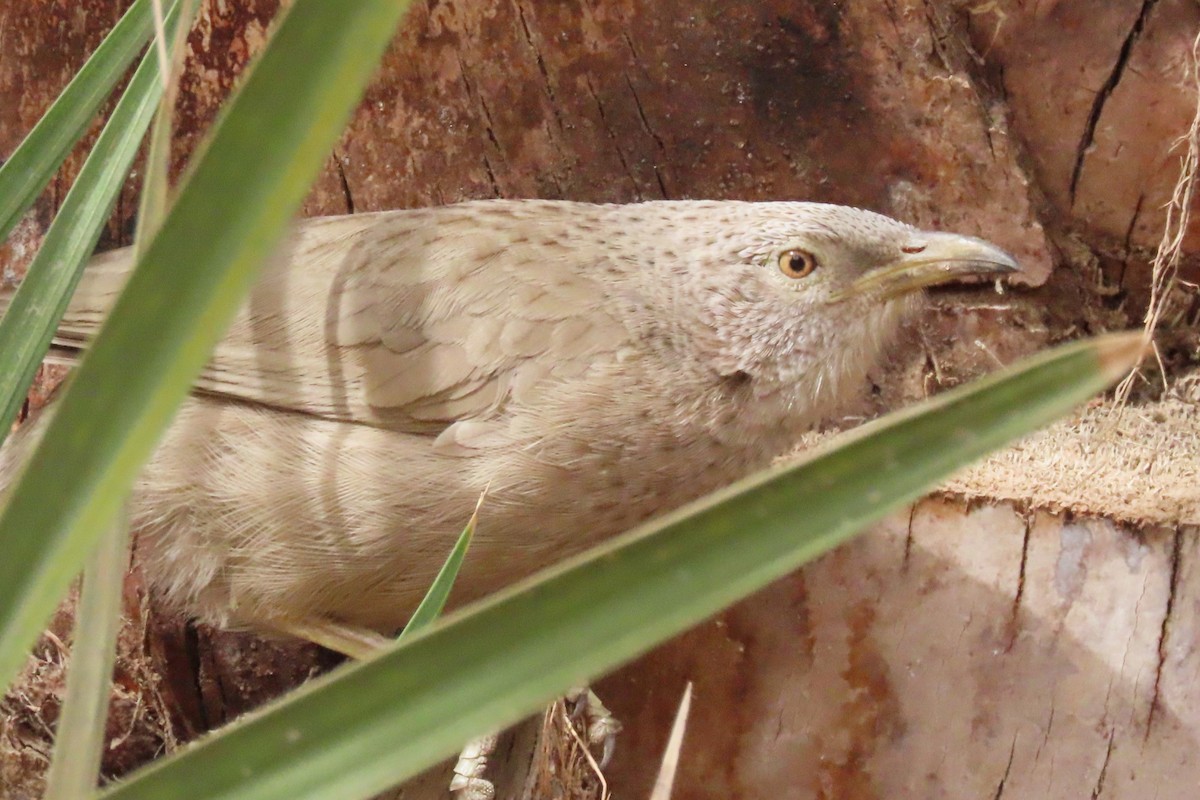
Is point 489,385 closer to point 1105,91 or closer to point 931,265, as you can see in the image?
point 931,265

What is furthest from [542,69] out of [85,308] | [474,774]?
[474,774]

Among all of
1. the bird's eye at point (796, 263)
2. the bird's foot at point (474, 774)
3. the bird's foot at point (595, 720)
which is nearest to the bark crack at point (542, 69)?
the bird's eye at point (796, 263)

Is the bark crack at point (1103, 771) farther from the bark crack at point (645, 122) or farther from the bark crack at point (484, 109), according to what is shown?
the bark crack at point (484, 109)

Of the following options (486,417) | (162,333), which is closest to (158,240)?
(162,333)

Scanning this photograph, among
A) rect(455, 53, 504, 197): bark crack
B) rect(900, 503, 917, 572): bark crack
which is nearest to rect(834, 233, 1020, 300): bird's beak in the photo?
rect(900, 503, 917, 572): bark crack

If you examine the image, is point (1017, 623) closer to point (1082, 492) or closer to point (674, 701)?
point (1082, 492)

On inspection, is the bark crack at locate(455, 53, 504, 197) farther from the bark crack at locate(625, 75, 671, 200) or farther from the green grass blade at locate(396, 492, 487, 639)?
the green grass blade at locate(396, 492, 487, 639)
